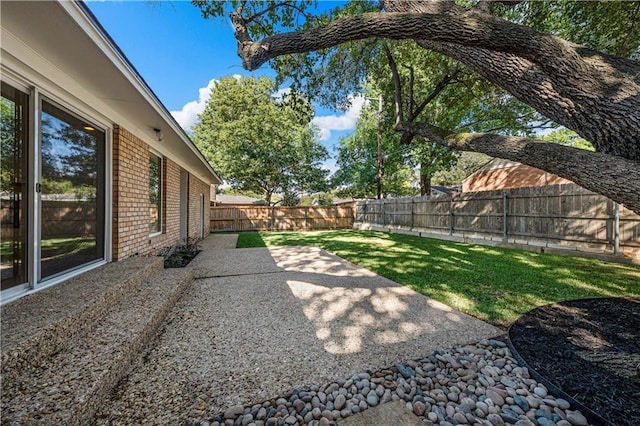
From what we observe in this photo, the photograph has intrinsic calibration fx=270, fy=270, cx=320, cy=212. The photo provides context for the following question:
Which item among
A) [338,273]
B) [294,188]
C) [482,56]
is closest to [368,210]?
[294,188]

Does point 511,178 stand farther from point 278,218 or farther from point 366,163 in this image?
point 278,218

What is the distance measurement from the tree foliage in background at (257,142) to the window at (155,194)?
13.3 m

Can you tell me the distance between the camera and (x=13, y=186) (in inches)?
91.6

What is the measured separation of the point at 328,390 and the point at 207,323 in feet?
5.75

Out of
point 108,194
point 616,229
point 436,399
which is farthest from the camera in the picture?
point 616,229

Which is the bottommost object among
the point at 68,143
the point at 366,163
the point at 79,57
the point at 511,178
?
the point at 68,143

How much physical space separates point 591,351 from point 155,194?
22.9 ft

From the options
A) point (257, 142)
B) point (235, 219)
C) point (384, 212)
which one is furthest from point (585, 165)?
point (257, 142)

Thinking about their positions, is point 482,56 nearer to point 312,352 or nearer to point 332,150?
point 312,352

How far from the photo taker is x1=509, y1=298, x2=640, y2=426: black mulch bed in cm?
170

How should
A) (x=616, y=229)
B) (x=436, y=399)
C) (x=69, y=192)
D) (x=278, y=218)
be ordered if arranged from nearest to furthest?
1. (x=436, y=399)
2. (x=69, y=192)
3. (x=616, y=229)
4. (x=278, y=218)

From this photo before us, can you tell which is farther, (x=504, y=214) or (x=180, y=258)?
(x=504, y=214)

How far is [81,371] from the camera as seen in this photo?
172 cm

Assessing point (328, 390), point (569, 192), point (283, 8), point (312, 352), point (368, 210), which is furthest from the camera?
point (368, 210)
